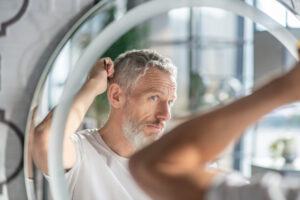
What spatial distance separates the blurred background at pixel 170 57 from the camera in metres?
0.62

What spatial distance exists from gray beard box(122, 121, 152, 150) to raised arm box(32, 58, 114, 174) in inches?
3.7

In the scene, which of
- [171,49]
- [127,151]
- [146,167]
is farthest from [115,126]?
[146,167]

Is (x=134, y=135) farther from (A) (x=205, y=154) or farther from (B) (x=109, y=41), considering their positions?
(A) (x=205, y=154)

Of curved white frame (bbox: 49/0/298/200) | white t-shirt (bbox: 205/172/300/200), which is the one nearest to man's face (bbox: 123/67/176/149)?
curved white frame (bbox: 49/0/298/200)

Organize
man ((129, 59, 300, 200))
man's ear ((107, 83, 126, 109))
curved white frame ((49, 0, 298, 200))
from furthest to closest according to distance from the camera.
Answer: man's ear ((107, 83, 126, 109)) < curved white frame ((49, 0, 298, 200)) < man ((129, 59, 300, 200))

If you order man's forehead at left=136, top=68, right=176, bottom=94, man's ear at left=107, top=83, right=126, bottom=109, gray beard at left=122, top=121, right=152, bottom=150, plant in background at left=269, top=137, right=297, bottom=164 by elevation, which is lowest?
plant in background at left=269, top=137, right=297, bottom=164

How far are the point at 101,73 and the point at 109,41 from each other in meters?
0.07

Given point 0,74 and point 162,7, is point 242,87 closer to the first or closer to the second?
point 162,7

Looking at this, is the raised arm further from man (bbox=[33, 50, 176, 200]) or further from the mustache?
the mustache

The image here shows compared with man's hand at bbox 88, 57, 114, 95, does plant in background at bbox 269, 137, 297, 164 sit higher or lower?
lower

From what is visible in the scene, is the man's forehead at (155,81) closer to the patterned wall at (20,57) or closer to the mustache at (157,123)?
the mustache at (157,123)

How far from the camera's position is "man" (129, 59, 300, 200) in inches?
11.7

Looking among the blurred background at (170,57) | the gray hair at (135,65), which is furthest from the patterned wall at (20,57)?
the gray hair at (135,65)

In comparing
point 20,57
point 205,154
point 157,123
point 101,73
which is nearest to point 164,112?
point 157,123
